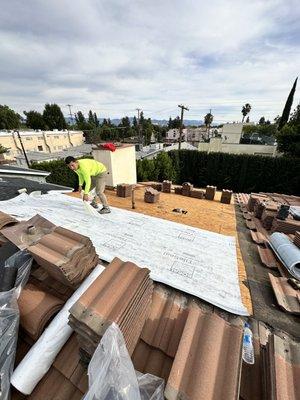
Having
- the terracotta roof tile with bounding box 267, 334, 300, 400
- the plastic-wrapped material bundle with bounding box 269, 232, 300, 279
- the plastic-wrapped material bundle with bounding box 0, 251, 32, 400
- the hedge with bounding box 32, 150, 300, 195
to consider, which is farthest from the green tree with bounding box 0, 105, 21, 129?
the terracotta roof tile with bounding box 267, 334, 300, 400

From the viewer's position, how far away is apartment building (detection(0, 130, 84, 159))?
31438mm

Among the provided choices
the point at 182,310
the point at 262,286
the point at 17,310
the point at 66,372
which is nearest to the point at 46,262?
the point at 17,310

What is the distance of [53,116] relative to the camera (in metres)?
58.1

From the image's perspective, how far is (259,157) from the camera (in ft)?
60.1

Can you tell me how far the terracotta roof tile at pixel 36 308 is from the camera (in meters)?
1.80

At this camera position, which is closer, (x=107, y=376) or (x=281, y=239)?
(x=107, y=376)

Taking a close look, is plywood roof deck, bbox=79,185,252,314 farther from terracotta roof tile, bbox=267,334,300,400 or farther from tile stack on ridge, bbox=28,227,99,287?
tile stack on ridge, bbox=28,227,99,287

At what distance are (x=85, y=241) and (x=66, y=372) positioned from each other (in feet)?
3.95

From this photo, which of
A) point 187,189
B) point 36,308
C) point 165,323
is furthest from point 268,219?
point 36,308

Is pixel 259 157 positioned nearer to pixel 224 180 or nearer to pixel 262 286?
pixel 224 180

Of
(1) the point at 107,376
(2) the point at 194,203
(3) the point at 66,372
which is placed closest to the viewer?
(1) the point at 107,376

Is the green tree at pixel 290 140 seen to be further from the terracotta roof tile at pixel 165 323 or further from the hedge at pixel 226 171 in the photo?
the terracotta roof tile at pixel 165 323

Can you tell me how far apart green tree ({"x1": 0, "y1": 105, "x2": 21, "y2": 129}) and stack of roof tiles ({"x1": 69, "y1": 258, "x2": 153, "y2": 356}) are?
61920 mm

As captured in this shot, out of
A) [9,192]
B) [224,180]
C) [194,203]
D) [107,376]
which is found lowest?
[224,180]
